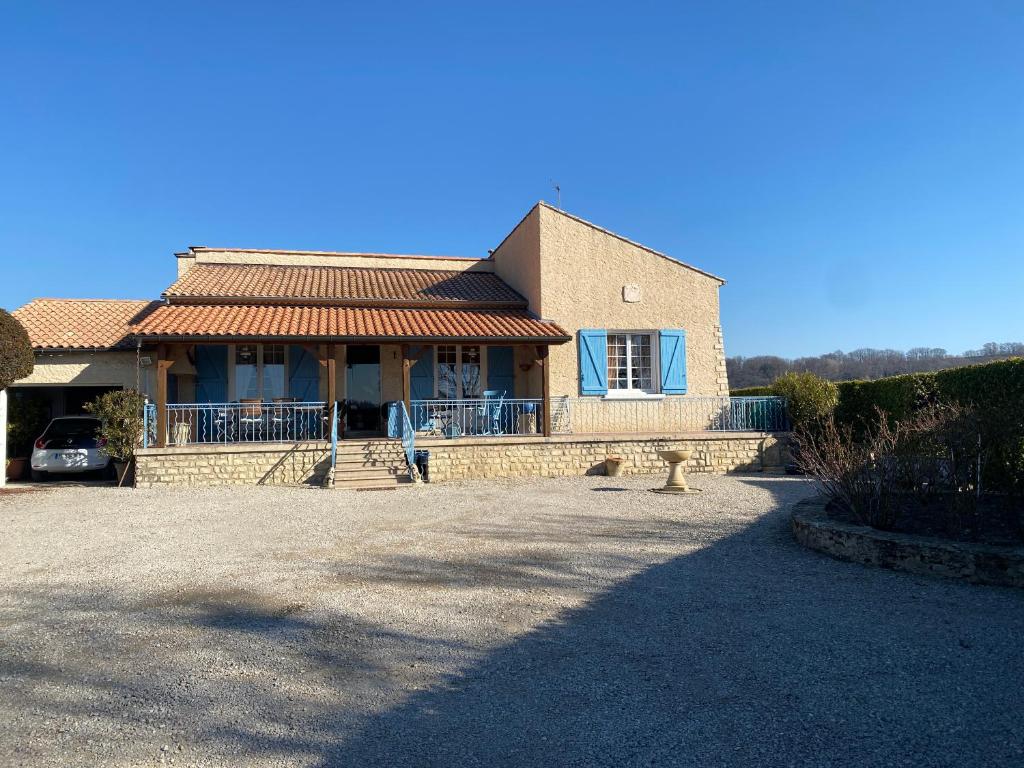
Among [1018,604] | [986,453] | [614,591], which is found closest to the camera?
[1018,604]

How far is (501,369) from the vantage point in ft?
51.8

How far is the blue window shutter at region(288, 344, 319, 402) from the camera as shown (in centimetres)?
1466

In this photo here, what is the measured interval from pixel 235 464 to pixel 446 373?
211 inches

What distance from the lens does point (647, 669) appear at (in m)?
3.90

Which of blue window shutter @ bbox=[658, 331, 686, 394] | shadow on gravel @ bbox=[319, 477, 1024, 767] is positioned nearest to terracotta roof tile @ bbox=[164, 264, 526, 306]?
blue window shutter @ bbox=[658, 331, 686, 394]

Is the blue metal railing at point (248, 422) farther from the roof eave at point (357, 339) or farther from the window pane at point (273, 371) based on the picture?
the roof eave at point (357, 339)

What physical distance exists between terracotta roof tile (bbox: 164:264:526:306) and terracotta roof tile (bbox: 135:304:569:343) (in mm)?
297

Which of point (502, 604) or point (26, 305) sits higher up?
point (26, 305)

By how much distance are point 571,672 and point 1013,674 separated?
263 centimetres

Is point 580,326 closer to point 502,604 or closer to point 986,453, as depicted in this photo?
point 986,453

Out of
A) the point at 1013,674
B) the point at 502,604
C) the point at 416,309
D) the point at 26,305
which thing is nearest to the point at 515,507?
the point at 502,604

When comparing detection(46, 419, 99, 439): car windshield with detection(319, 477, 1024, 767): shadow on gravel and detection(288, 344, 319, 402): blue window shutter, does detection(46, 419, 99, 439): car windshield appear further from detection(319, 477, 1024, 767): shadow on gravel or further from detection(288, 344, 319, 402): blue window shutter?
detection(319, 477, 1024, 767): shadow on gravel

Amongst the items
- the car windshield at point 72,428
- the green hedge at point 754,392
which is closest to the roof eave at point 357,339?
the car windshield at point 72,428

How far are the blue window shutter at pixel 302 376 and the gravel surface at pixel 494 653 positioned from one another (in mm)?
7060
